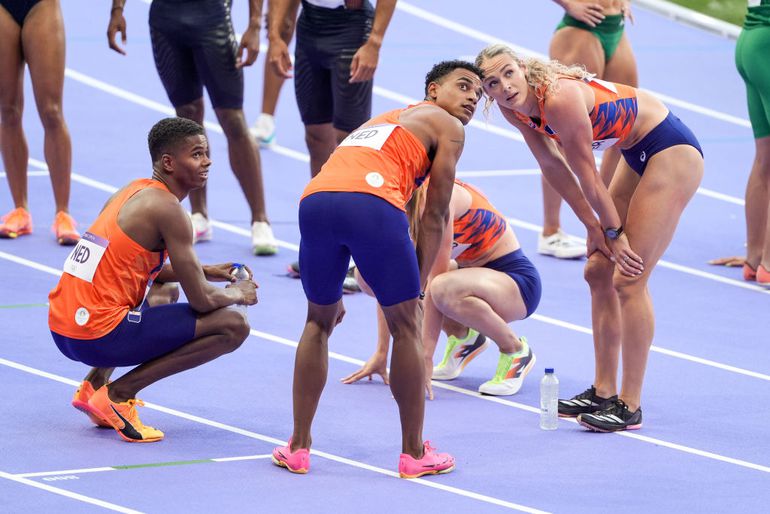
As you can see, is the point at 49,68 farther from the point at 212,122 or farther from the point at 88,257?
the point at 212,122

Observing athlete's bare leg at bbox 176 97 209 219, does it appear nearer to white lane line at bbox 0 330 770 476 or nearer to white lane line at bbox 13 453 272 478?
white lane line at bbox 0 330 770 476

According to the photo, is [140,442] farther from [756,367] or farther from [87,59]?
[87,59]

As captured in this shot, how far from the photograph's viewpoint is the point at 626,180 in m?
6.48

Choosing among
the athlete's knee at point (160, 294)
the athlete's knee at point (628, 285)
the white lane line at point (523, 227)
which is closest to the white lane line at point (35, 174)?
the white lane line at point (523, 227)

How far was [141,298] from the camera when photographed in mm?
5953

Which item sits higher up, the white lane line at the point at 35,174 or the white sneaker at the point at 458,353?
the white sneaker at the point at 458,353

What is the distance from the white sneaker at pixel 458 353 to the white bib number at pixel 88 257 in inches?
80.3

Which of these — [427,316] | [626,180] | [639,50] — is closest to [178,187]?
[427,316]

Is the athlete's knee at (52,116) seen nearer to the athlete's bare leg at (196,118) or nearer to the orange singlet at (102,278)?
the athlete's bare leg at (196,118)

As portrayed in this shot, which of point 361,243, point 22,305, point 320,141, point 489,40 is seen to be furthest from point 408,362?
point 489,40

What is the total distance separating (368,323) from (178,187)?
2262mm

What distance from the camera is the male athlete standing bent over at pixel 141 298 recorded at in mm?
5746

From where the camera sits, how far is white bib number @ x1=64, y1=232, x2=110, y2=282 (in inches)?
227

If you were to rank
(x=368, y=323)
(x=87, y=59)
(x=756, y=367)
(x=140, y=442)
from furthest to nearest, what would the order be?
(x=87, y=59), (x=368, y=323), (x=756, y=367), (x=140, y=442)
